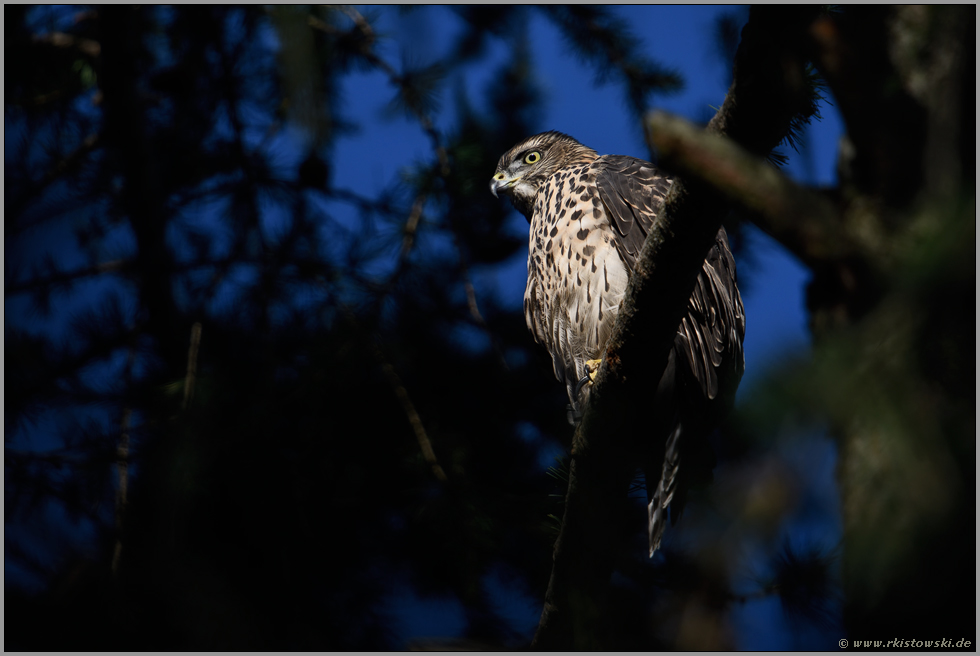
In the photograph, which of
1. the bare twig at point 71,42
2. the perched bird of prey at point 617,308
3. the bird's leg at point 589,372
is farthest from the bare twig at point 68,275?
the bird's leg at point 589,372

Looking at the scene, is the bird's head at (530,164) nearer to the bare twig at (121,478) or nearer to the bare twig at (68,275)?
the bare twig at (68,275)

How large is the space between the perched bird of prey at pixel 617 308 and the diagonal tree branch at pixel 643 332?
52cm

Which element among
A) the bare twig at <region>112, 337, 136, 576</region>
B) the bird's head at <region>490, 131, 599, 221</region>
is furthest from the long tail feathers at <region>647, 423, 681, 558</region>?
the bare twig at <region>112, 337, 136, 576</region>

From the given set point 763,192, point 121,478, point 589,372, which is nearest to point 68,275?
point 121,478

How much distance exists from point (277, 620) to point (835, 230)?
2.41 meters

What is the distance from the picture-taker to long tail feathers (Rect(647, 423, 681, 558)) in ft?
8.97

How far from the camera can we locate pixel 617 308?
9.52ft

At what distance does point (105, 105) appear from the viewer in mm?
3010

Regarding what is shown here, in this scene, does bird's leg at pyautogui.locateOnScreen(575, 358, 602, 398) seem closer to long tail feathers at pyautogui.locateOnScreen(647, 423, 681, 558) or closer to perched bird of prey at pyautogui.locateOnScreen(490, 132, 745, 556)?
perched bird of prey at pyautogui.locateOnScreen(490, 132, 745, 556)

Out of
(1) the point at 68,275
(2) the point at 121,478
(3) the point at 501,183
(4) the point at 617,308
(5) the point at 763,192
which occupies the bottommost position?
(2) the point at 121,478

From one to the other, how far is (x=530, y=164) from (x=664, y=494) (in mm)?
1977

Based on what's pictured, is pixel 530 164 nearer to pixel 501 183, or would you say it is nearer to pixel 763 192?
pixel 501 183

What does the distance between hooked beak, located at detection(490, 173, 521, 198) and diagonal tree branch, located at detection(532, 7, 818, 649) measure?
1.81 meters

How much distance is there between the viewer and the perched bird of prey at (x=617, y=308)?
2.78 m
